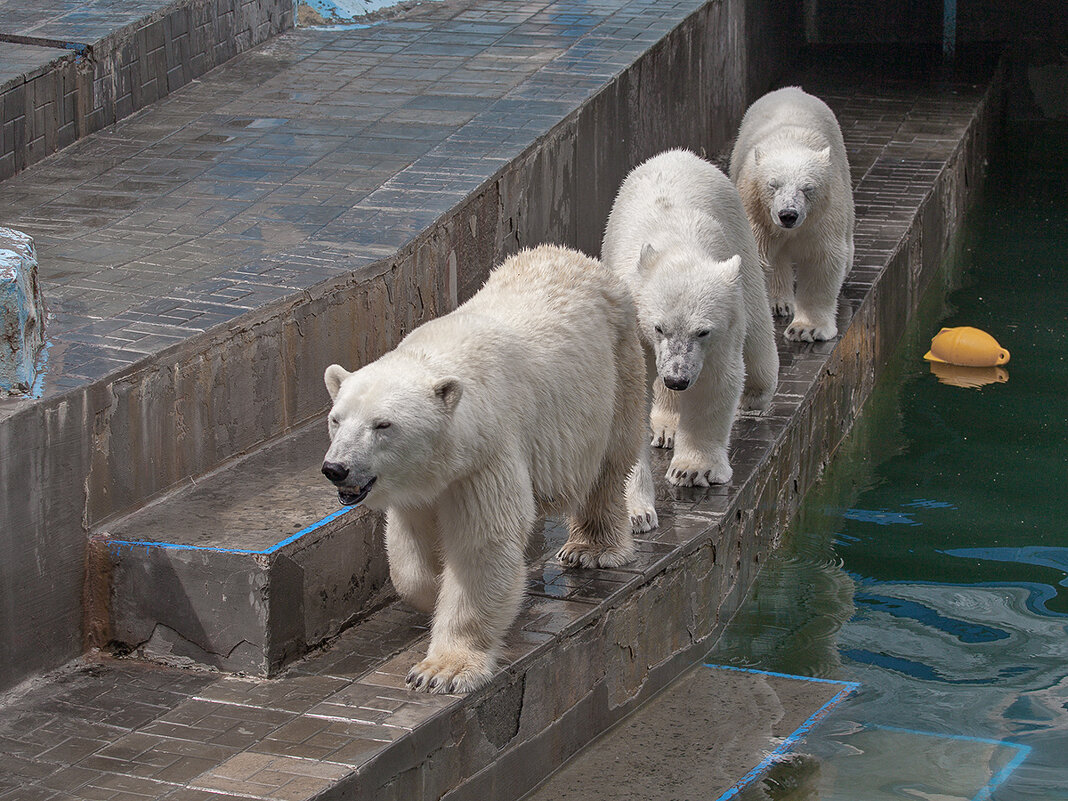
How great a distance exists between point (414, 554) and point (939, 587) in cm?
298

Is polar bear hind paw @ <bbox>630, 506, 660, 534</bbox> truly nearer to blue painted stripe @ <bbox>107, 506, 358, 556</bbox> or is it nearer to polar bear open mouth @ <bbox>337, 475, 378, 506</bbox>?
blue painted stripe @ <bbox>107, 506, 358, 556</bbox>

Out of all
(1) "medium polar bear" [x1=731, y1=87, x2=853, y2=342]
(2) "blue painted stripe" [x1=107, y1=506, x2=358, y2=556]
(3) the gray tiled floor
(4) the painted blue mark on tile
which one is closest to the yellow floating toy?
(1) "medium polar bear" [x1=731, y1=87, x2=853, y2=342]

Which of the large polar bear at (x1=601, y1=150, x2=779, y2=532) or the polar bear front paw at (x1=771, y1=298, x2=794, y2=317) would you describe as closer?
the large polar bear at (x1=601, y1=150, x2=779, y2=532)

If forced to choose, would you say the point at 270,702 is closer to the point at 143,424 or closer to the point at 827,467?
the point at 143,424

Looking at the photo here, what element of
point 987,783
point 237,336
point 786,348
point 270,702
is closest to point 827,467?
point 786,348

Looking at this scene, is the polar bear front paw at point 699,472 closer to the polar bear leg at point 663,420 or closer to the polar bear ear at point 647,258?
the polar bear leg at point 663,420

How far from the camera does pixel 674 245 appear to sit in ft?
18.6

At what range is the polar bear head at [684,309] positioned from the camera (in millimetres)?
5250

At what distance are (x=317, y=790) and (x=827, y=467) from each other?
4.64m

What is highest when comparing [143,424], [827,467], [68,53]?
[68,53]

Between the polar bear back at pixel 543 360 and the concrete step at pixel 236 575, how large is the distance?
642 mm

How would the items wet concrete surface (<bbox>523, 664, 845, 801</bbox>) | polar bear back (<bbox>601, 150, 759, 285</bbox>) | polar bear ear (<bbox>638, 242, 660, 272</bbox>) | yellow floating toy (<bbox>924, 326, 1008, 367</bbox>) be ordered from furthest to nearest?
yellow floating toy (<bbox>924, 326, 1008, 367</bbox>)
polar bear back (<bbox>601, 150, 759, 285</bbox>)
polar bear ear (<bbox>638, 242, 660, 272</bbox>)
wet concrete surface (<bbox>523, 664, 845, 801</bbox>)

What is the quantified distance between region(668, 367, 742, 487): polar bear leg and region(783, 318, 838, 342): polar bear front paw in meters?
1.78

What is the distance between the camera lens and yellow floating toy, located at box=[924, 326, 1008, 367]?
9.05 metres
